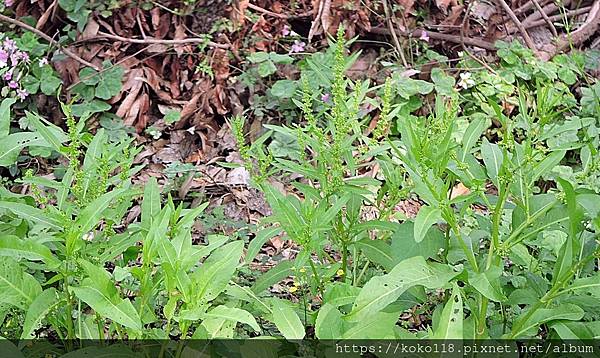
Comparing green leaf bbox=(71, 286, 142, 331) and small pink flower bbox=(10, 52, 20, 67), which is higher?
green leaf bbox=(71, 286, 142, 331)

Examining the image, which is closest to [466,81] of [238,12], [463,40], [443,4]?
[463,40]

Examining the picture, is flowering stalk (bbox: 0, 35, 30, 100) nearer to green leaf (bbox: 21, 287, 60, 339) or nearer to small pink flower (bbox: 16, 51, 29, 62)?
small pink flower (bbox: 16, 51, 29, 62)

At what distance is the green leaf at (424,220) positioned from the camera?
1.35 metres

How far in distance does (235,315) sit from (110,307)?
25cm

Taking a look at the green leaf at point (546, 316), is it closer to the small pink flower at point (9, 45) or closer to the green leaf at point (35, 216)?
the green leaf at point (35, 216)

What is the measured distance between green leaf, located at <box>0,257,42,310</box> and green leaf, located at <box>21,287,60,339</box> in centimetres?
4

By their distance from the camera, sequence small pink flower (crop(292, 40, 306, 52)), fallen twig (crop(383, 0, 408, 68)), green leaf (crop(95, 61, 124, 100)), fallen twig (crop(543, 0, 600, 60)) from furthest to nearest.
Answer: fallen twig (crop(543, 0, 600, 60)), fallen twig (crop(383, 0, 408, 68)), small pink flower (crop(292, 40, 306, 52)), green leaf (crop(95, 61, 124, 100))

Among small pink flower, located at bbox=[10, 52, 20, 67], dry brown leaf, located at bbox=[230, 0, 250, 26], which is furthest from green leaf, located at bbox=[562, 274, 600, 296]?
small pink flower, located at bbox=[10, 52, 20, 67]

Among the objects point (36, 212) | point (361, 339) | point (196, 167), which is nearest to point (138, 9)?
point (196, 167)

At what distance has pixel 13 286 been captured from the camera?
150cm

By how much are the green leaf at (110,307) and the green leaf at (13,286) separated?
0.70 feet

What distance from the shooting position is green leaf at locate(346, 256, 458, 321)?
1.38 m

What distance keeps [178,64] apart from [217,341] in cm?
262

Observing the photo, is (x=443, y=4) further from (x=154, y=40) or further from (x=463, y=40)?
(x=154, y=40)
